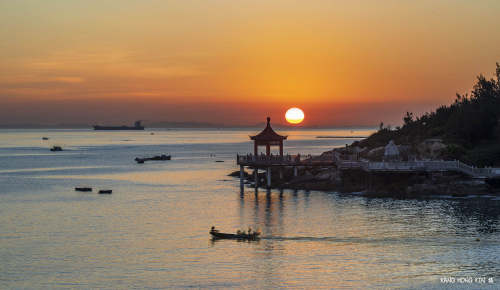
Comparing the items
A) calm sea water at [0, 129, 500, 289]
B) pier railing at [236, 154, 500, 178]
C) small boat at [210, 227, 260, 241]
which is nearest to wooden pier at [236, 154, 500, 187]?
pier railing at [236, 154, 500, 178]

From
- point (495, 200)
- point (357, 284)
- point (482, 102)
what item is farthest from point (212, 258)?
point (482, 102)

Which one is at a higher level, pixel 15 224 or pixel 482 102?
pixel 482 102

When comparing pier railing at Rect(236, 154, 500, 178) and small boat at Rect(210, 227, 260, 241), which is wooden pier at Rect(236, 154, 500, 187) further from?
small boat at Rect(210, 227, 260, 241)

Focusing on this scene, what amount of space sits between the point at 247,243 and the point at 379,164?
92.4 ft

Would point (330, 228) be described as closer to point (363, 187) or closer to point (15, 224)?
point (363, 187)

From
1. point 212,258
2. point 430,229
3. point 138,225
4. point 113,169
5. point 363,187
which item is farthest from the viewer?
point 113,169

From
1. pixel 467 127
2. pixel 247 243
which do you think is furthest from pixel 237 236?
pixel 467 127

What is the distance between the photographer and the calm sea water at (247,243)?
1526 inches

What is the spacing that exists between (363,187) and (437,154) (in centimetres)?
1151

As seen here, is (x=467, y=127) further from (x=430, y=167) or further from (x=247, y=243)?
(x=247, y=243)

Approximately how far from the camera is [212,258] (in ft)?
142

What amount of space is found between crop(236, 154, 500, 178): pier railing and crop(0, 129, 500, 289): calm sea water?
376cm

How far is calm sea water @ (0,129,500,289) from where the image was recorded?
1526 inches

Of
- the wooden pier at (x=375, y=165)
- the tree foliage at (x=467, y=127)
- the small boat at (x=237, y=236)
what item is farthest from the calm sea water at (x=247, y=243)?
the tree foliage at (x=467, y=127)
